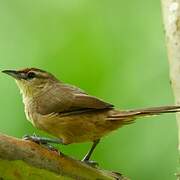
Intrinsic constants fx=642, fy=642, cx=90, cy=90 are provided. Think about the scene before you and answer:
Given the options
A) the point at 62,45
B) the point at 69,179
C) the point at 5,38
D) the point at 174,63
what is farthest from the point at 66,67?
the point at 69,179

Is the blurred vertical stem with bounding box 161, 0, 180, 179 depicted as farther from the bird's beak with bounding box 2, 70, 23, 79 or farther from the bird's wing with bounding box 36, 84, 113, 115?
the bird's beak with bounding box 2, 70, 23, 79

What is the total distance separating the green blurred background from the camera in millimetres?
4266

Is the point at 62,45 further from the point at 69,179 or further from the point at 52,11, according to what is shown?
the point at 69,179

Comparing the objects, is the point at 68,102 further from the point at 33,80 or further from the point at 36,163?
the point at 36,163

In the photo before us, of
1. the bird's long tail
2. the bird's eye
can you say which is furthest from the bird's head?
the bird's long tail

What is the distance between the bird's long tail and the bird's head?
0.60 m

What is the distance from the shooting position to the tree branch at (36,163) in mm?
3119

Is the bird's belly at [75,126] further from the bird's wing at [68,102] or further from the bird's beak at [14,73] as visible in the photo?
the bird's beak at [14,73]

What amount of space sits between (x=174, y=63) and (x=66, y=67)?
3.37ft

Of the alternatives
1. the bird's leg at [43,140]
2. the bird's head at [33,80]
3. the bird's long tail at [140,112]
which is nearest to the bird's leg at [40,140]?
the bird's leg at [43,140]

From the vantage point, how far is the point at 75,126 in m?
4.14

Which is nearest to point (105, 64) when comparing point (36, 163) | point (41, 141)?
point (41, 141)

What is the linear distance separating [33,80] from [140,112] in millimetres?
995

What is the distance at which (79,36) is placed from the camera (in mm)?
4531
